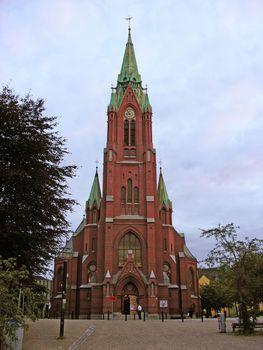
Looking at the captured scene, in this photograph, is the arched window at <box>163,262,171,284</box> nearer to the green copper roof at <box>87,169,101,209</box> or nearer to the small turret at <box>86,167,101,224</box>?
the small turret at <box>86,167,101,224</box>

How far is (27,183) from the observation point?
68.0 feet

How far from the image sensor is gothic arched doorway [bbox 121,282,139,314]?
176ft

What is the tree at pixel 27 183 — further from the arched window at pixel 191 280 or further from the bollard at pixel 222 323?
the arched window at pixel 191 280

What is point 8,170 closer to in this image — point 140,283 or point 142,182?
point 140,283

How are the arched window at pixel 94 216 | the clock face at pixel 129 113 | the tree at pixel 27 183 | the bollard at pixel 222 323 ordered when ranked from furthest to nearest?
the clock face at pixel 129 113 < the arched window at pixel 94 216 < the bollard at pixel 222 323 < the tree at pixel 27 183

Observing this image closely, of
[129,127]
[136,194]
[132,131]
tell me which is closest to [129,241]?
[136,194]

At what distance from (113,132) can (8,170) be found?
44.1 meters

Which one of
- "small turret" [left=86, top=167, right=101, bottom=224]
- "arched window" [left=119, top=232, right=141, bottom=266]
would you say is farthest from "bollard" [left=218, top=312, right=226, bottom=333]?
"small turret" [left=86, top=167, right=101, bottom=224]

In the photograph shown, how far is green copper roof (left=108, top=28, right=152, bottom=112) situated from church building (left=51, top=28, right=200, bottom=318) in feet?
0.69

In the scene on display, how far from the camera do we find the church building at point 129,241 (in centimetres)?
5366

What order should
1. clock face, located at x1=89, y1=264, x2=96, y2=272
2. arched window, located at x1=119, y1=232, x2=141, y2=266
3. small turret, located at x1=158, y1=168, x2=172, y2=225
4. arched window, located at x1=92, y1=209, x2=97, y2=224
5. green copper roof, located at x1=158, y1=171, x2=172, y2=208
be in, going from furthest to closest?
green copper roof, located at x1=158, y1=171, x2=172, y2=208, small turret, located at x1=158, y1=168, x2=172, y2=225, arched window, located at x1=92, y1=209, x2=97, y2=224, clock face, located at x1=89, y1=264, x2=96, y2=272, arched window, located at x1=119, y1=232, x2=141, y2=266

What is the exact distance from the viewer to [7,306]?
1225 cm

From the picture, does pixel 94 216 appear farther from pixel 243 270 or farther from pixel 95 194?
pixel 243 270

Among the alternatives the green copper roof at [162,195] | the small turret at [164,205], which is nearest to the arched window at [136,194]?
the small turret at [164,205]
